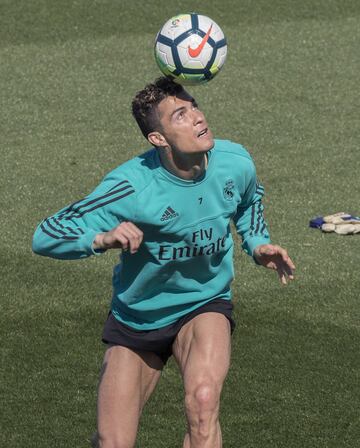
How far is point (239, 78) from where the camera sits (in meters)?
19.2

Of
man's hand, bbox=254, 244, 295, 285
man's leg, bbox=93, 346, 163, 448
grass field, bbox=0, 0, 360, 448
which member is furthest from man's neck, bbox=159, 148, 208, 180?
grass field, bbox=0, 0, 360, 448

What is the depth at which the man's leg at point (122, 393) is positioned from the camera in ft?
28.1

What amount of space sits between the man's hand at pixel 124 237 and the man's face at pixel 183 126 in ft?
2.95

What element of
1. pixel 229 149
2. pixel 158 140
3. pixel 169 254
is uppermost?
pixel 158 140

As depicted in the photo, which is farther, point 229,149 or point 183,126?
point 229,149

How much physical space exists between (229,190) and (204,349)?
1.12 m

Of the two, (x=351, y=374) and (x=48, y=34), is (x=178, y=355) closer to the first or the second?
(x=351, y=374)

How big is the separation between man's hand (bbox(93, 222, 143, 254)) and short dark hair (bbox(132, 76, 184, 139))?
1102mm

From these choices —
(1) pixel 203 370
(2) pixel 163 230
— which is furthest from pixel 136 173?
(1) pixel 203 370

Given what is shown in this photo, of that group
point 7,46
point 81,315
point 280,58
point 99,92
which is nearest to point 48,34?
point 7,46

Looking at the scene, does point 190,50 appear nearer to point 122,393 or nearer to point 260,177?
point 122,393

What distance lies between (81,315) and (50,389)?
1518 millimetres

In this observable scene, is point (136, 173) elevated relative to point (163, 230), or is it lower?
elevated

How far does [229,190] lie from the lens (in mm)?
8859
